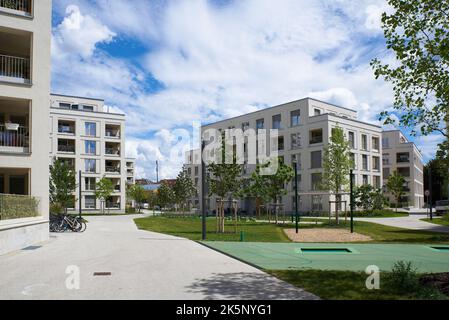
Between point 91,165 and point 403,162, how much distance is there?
52640 mm

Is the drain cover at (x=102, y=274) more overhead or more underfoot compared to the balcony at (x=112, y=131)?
more underfoot

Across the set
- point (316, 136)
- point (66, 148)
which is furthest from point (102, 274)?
point (66, 148)

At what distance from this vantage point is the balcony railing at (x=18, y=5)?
64.6 ft

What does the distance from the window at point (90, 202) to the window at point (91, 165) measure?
401 centimetres

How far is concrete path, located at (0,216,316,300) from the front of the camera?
8.12 m

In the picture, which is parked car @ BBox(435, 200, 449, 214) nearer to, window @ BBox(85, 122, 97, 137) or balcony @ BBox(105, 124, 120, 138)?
balcony @ BBox(105, 124, 120, 138)

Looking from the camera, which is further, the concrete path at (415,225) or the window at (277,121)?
the window at (277,121)

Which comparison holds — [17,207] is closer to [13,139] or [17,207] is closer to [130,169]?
[13,139]

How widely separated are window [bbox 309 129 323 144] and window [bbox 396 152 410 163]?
28.5 meters

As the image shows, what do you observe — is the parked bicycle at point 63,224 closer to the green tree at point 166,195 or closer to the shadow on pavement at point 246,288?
the shadow on pavement at point 246,288

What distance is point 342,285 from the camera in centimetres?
885

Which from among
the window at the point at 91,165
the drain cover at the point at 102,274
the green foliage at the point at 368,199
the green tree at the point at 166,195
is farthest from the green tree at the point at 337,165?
the window at the point at 91,165

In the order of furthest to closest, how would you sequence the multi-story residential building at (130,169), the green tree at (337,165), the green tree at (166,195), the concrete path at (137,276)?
1. the multi-story residential building at (130,169)
2. the green tree at (166,195)
3. the green tree at (337,165)
4. the concrete path at (137,276)

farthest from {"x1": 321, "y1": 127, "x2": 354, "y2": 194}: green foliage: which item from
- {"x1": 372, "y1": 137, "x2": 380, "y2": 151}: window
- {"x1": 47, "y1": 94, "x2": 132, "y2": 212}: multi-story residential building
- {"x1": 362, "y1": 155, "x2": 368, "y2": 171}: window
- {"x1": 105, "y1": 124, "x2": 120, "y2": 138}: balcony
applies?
{"x1": 105, "y1": 124, "x2": 120, "y2": 138}: balcony
